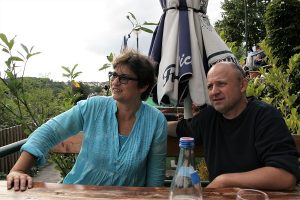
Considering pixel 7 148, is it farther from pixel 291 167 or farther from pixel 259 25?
pixel 259 25

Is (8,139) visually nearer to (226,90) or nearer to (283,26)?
(226,90)

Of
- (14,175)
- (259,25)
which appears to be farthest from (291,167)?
(259,25)

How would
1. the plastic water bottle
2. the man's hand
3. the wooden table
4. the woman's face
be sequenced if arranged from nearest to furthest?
1. the plastic water bottle
2. the wooden table
3. the man's hand
4. the woman's face

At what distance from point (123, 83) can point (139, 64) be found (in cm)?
16

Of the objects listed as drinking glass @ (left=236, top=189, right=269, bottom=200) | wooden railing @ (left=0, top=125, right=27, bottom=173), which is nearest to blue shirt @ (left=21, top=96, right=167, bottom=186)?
drinking glass @ (left=236, top=189, right=269, bottom=200)

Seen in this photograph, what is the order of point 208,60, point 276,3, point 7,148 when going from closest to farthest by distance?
point 7,148
point 208,60
point 276,3

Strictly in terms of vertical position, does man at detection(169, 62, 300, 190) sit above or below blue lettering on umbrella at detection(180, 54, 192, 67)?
below

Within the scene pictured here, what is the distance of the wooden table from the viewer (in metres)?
1.66

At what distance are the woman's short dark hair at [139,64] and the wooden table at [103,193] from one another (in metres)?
0.84

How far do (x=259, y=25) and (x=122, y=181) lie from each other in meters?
36.3

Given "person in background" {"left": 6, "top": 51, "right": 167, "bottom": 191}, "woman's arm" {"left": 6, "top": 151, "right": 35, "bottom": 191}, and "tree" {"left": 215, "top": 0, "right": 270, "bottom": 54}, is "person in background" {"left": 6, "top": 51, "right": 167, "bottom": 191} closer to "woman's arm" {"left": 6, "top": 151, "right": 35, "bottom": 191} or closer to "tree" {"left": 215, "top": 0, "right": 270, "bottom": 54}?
"woman's arm" {"left": 6, "top": 151, "right": 35, "bottom": 191}

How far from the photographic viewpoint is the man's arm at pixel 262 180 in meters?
1.83

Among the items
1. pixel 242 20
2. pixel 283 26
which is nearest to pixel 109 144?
pixel 283 26

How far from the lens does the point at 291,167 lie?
1.87 meters
